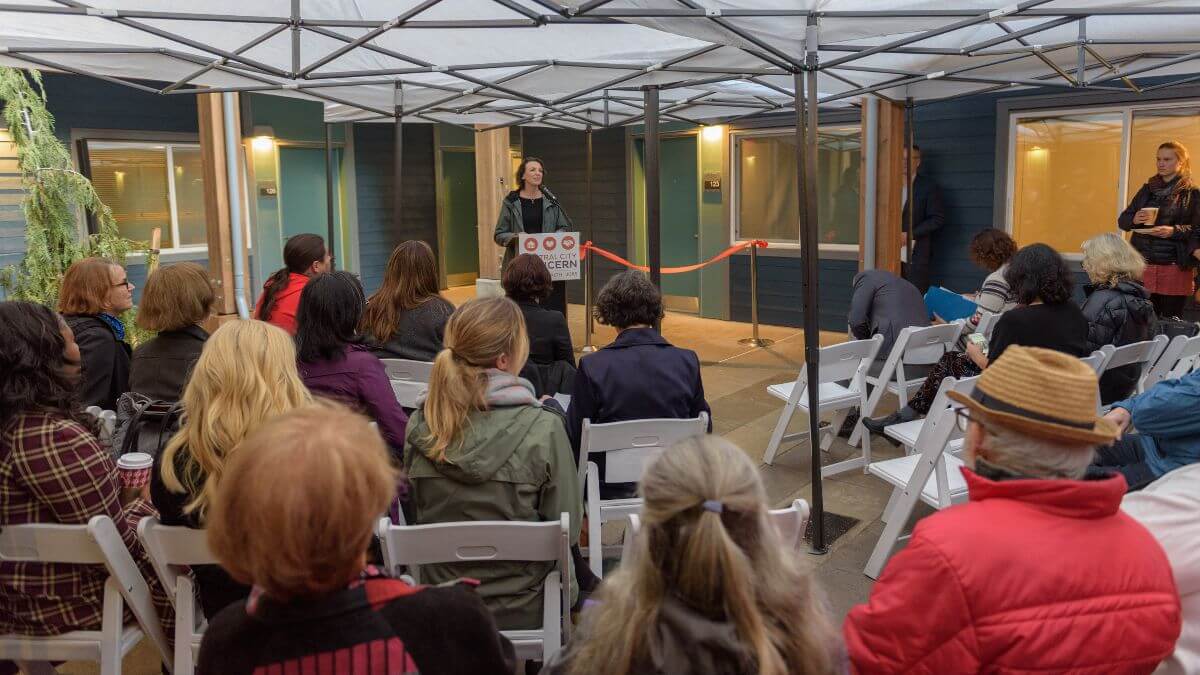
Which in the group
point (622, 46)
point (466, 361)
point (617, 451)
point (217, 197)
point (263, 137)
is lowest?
point (617, 451)

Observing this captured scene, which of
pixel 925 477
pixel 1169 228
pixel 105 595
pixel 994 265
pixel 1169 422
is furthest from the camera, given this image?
pixel 1169 228

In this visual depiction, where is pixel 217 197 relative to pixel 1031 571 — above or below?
above

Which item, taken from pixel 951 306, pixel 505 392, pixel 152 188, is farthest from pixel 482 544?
pixel 152 188

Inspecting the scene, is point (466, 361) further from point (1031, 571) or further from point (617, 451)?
point (1031, 571)

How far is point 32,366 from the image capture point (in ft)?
7.91

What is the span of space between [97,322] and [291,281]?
1100 mm

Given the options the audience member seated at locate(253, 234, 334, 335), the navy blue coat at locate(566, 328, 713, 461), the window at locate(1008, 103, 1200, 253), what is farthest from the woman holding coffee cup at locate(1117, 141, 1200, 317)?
the audience member seated at locate(253, 234, 334, 335)

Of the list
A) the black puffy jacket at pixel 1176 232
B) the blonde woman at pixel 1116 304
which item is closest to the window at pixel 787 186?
the black puffy jacket at pixel 1176 232

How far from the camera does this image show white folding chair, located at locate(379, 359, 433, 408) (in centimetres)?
411

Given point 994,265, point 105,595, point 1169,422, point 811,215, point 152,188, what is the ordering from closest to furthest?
point 105,595
point 1169,422
point 811,215
point 994,265
point 152,188

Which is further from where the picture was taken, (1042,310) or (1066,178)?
(1066,178)

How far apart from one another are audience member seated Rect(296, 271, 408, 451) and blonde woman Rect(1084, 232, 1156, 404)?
11.3 feet

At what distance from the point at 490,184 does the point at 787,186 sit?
3462 millimetres

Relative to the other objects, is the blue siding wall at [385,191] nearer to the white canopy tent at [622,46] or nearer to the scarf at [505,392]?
the white canopy tent at [622,46]
